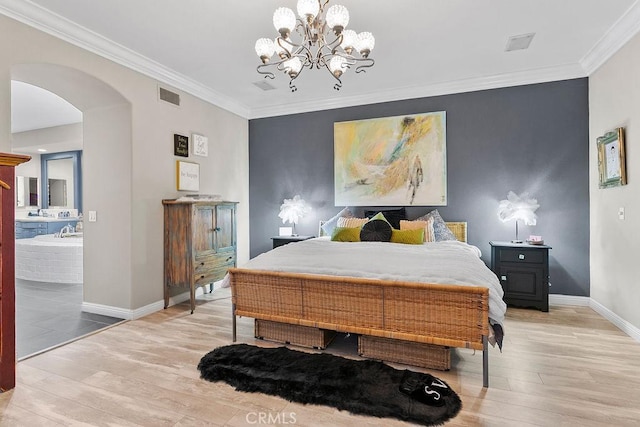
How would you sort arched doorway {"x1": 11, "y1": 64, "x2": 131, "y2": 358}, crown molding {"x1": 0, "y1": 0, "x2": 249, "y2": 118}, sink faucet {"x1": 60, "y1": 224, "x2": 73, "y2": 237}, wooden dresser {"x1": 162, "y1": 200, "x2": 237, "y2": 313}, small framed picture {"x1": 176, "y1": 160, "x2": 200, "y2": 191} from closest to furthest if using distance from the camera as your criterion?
crown molding {"x1": 0, "y1": 0, "x2": 249, "y2": 118}
arched doorway {"x1": 11, "y1": 64, "x2": 131, "y2": 358}
wooden dresser {"x1": 162, "y1": 200, "x2": 237, "y2": 313}
small framed picture {"x1": 176, "y1": 160, "x2": 200, "y2": 191}
sink faucet {"x1": 60, "y1": 224, "x2": 73, "y2": 237}

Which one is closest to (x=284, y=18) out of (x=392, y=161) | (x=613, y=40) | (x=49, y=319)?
(x=392, y=161)

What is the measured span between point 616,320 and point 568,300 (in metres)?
0.73

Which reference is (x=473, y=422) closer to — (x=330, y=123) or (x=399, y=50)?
(x=399, y=50)

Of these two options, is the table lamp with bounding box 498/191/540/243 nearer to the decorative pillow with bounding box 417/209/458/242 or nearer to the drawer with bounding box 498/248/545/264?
the drawer with bounding box 498/248/545/264

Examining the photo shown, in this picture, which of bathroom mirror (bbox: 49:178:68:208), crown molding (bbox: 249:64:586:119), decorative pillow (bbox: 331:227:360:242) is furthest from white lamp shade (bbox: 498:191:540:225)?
bathroom mirror (bbox: 49:178:68:208)

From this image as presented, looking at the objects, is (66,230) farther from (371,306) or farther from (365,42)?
(365,42)

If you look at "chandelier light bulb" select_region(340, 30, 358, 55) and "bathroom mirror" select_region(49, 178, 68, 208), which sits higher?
"chandelier light bulb" select_region(340, 30, 358, 55)

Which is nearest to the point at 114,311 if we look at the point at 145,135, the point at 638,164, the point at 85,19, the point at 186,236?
the point at 186,236

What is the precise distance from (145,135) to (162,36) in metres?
1.10

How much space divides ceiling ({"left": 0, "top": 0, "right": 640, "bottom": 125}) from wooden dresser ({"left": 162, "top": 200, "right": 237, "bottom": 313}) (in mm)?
1597

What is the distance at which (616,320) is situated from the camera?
3.27 metres

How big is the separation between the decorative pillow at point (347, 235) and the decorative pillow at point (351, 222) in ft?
0.78

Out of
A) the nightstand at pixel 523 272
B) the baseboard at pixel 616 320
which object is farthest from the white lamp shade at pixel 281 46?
the baseboard at pixel 616 320

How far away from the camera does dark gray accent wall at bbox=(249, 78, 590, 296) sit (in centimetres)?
395
